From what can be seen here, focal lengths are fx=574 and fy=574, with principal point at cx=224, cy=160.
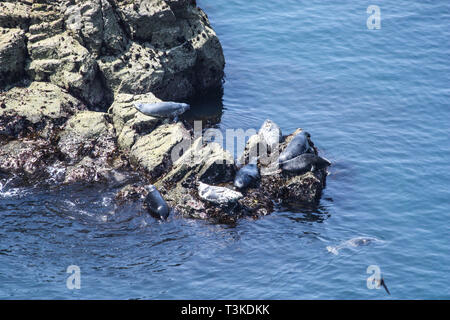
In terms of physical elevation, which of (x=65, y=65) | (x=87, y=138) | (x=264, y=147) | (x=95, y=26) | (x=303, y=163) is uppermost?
(x=95, y=26)

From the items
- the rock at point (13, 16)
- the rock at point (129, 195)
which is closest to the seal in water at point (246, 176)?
the rock at point (129, 195)

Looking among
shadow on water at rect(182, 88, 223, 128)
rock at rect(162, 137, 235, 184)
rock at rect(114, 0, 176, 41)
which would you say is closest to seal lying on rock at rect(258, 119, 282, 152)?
rock at rect(162, 137, 235, 184)

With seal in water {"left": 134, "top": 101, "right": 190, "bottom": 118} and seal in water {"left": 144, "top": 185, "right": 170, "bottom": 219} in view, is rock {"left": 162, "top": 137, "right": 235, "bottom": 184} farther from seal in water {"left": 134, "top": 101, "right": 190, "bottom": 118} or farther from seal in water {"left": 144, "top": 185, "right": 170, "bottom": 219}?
seal in water {"left": 134, "top": 101, "right": 190, "bottom": 118}

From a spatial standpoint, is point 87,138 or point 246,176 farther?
point 87,138

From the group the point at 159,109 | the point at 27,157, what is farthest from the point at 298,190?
the point at 27,157

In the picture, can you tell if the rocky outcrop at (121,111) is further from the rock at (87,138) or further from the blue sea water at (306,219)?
the blue sea water at (306,219)

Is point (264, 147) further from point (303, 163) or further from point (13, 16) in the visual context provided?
point (13, 16)

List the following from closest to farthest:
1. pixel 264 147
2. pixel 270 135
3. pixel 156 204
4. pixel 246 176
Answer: pixel 156 204, pixel 246 176, pixel 264 147, pixel 270 135
